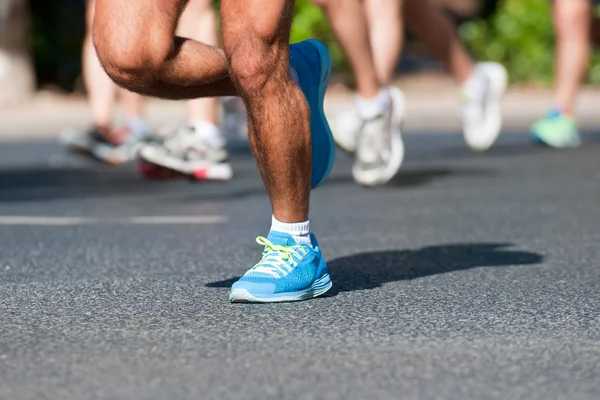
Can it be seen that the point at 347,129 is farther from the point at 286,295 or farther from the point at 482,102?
the point at 286,295

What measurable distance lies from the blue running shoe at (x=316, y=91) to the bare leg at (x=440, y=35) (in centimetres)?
391

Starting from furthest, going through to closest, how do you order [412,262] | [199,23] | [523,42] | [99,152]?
[523,42] → [99,152] → [199,23] → [412,262]

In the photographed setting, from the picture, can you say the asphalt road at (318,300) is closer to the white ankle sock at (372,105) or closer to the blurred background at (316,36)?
the white ankle sock at (372,105)

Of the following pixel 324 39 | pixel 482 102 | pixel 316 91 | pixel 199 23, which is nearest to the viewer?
pixel 316 91

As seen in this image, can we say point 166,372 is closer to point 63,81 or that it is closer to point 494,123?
point 494,123

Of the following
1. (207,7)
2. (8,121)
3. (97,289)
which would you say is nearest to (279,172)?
(97,289)

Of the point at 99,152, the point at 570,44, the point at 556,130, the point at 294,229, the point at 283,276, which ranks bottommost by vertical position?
the point at 99,152

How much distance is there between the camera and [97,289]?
3.89 m

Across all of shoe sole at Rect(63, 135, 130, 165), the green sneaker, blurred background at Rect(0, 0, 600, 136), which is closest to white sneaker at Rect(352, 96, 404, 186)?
shoe sole at Rect(63, 135, 130, 165)

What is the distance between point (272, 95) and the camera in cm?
354

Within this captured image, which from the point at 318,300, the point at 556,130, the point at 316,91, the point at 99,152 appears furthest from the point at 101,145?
the point at 318,300

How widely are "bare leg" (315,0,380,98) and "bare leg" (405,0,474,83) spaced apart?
1401 mm

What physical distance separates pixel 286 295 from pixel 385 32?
381cm

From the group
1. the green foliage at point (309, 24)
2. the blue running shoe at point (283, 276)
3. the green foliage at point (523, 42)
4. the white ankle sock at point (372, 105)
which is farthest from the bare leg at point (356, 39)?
the green foliage at point (523, 42)
